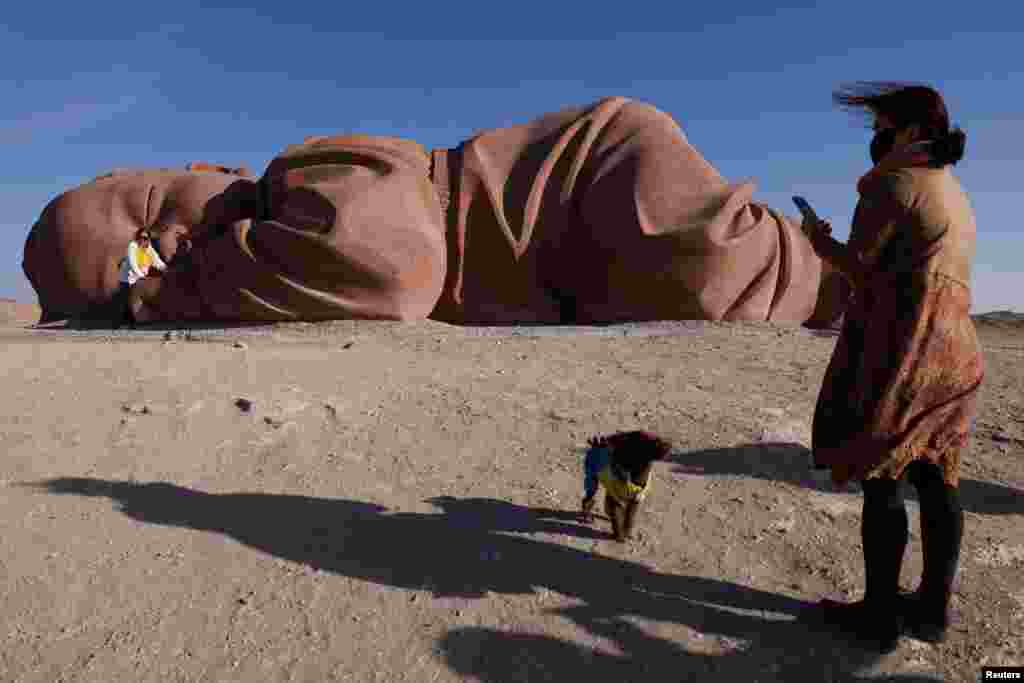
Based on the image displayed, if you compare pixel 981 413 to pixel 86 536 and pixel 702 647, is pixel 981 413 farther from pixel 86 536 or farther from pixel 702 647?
pixel 86 536

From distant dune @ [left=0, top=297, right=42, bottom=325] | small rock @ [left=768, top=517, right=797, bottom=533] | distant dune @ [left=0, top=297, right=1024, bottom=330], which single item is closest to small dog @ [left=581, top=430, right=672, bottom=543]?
small rock @ [left=768, top=517, right=797, bottom=533]

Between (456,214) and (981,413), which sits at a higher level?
(456,214)

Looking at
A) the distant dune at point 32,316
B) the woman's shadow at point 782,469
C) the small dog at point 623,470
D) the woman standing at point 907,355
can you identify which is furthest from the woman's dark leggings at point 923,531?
the distant dune at point 32,316

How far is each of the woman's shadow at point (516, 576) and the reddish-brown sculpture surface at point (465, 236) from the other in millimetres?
3685

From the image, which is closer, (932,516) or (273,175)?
(932,516)

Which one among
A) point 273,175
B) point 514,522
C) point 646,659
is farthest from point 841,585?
point 273,175

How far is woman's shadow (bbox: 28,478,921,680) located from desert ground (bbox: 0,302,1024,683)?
0.04 ft

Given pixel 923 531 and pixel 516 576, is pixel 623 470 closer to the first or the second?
pixel 516 576

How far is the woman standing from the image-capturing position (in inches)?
87.2

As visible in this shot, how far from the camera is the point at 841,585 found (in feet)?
8.91

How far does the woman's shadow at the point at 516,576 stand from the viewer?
229cm

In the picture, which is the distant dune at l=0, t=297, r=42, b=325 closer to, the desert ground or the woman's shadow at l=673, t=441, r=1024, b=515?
the desert ground

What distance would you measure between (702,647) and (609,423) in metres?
1.84

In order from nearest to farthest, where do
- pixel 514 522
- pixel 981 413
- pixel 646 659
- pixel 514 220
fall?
pixel 646 659 < pixel 514 522 < pixel 981 413 < pixel 514 220
